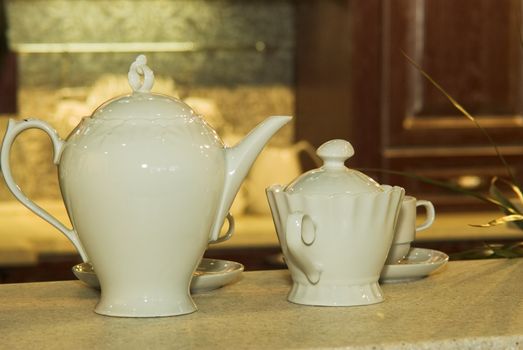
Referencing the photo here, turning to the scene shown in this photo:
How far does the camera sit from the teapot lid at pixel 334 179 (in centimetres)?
106

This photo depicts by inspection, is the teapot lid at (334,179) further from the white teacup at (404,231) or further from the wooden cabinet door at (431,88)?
the wooden cabinet door at (431,88)

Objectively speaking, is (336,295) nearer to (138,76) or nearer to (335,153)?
(335,153)

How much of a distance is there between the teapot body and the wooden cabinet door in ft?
6.41

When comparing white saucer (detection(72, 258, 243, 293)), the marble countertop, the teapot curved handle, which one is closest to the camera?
the marble countertop

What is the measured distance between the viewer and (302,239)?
3.41ft

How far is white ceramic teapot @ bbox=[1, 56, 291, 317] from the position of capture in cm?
98

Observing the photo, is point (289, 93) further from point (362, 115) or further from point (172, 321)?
point (172, 321)

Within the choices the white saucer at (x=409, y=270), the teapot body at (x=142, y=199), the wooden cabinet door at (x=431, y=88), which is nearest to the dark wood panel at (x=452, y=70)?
the wooden cabinet door at (x=431, y=88)

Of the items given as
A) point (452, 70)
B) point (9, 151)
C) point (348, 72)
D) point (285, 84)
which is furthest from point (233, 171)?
point (285, 84)

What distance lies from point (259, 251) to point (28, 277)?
564 millimetres

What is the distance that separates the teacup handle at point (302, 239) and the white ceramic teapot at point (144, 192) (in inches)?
2.5

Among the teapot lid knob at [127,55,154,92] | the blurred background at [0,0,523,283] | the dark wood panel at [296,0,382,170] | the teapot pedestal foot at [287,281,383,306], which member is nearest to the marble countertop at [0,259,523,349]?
the teapot pedestal foot at [287,281,383,306]

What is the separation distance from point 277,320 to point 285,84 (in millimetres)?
2444

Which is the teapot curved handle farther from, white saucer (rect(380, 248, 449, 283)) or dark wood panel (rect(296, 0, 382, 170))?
dark wood panel (rect(296, 0, 382, 170))
